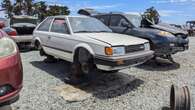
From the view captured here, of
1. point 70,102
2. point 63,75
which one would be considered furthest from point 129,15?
point 70,102

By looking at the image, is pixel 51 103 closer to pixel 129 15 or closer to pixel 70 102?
pixel 70 102

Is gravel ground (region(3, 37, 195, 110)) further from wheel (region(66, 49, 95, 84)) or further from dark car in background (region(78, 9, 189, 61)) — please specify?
dark car in background (region(78, 9, 189, 61))

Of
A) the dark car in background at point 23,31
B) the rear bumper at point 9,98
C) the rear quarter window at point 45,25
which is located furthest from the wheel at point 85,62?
the dark car in background at point 23,31

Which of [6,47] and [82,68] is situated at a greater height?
[6,47]

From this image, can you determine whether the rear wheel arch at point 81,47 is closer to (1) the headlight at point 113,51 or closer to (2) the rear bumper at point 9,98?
(1) the headlight at point 113,51

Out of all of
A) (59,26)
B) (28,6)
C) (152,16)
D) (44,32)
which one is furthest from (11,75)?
(28,6)

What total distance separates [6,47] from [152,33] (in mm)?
5350

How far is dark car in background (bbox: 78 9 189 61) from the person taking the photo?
26.0 feet

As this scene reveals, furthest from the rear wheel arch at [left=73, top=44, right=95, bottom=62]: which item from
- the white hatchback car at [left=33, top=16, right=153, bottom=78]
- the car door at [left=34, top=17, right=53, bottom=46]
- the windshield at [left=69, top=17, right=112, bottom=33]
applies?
the car door at [left=34, top=17, right=53, bottom=46]

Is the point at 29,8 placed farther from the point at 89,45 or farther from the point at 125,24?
the point at 89,45

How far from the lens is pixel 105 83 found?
625cm

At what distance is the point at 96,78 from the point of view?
6594 mm

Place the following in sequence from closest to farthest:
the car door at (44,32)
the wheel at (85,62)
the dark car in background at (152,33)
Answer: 1. the wheel at (85,62)
2. the car door at (44,32)
3. the dark car in background at (152,33)

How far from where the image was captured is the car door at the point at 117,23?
8.86 m
